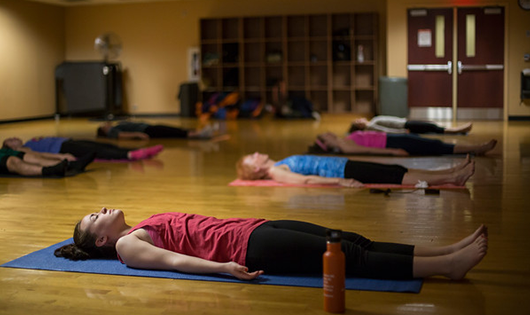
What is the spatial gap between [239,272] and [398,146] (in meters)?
4.13

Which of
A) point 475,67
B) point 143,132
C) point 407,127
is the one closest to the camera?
point 407,127

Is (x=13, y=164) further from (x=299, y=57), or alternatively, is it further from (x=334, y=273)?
(x=299, y=57)

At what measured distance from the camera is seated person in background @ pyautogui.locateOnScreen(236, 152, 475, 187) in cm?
474

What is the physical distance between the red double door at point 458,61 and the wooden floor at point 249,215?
11.9 feet

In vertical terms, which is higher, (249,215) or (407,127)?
(407,127)

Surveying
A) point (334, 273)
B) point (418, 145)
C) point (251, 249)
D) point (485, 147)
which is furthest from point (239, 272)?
point (485, 147)

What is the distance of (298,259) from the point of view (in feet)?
8.79

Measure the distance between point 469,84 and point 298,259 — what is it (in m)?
A: 9.87

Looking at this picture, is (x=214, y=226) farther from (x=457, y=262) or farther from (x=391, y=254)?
(x=457, y=262)

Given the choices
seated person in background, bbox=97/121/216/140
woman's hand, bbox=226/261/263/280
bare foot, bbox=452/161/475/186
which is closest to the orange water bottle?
woman's hand, bbox=226/261/263/280

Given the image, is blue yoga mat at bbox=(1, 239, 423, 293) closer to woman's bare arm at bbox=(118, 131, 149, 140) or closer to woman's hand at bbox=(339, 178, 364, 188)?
woman's hand at bbox=(339, 178, 364, 188)

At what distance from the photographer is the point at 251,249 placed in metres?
2.75

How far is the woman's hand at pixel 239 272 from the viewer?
2644 mm

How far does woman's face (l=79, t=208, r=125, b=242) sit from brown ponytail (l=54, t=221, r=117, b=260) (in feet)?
0.12
